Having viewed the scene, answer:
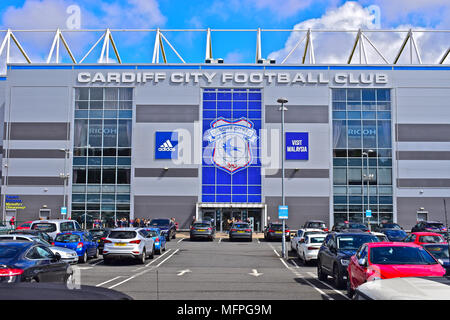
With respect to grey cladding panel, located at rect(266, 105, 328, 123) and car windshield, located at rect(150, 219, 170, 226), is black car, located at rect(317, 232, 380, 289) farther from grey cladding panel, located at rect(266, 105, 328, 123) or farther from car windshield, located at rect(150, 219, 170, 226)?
grey cladding panel, located at rect(266, 105, 328, 123)

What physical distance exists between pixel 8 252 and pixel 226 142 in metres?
Result: 38.7

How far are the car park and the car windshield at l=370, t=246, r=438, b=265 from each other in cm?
546

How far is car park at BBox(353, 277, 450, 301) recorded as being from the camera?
4.66 metres

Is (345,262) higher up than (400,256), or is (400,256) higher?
(400,256)

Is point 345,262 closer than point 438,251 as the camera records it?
Yes

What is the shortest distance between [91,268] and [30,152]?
32.5 metres

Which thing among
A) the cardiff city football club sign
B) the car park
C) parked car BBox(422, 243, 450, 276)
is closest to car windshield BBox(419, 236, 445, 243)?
parked car BBox(422, 243, 450, 276)

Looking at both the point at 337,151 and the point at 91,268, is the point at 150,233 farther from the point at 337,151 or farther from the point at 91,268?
the point at 337,151

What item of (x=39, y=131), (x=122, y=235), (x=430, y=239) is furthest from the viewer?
(x=39, y=131)

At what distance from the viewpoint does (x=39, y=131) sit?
48938 mm

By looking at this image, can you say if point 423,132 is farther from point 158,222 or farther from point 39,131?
point 39,131

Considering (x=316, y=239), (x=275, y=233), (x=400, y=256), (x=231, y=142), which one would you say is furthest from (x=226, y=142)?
(x=400, y=256)
